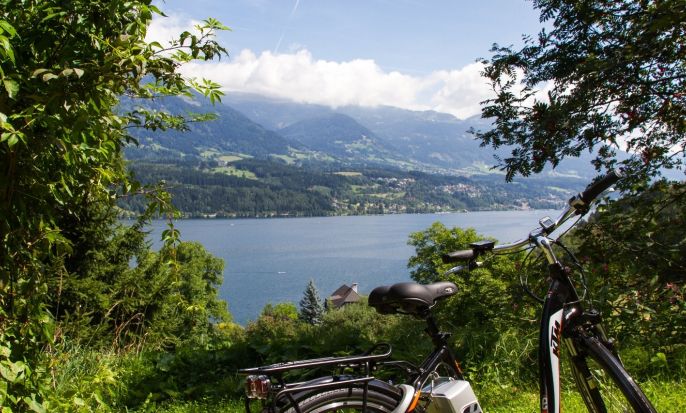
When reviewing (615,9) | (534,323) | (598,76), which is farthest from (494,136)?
(534,323)

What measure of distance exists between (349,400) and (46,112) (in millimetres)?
1378

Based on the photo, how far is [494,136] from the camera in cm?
470

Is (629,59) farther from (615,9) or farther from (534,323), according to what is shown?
(534,323)

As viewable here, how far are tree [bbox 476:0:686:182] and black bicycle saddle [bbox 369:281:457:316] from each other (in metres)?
2.47

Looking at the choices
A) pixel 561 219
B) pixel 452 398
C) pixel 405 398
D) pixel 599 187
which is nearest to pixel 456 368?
pixel 452 398

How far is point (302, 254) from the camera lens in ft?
326

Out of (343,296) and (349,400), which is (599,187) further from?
(343,296)

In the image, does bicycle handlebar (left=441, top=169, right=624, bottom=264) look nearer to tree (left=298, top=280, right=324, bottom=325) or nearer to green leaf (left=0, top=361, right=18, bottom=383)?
green leaf (left=0, top=361, right=18, bottom=383)

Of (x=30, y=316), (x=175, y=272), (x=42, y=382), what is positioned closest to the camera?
(x=30, y=316)

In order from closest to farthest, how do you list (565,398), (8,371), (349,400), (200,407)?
→ (349,400) → (8,371) → (565,398) → (200,407)

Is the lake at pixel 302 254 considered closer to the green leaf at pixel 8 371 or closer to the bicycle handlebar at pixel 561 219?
the green leaf at pixel 8 371

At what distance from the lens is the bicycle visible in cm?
183

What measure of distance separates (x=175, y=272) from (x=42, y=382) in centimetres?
84

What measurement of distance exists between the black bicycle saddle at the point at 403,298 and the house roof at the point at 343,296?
5518 centimetres
